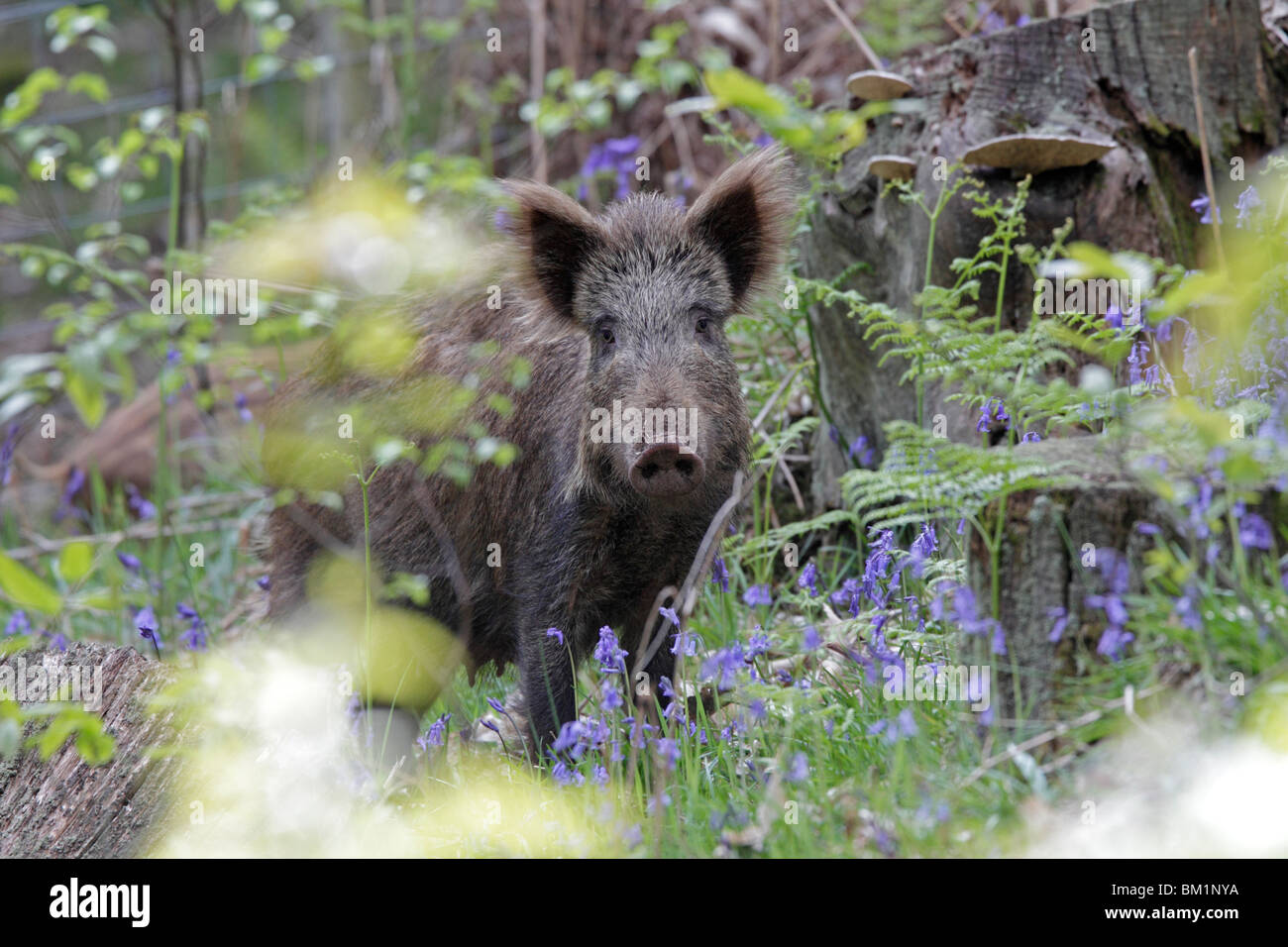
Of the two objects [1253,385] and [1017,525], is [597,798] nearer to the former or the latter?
[1017,525]

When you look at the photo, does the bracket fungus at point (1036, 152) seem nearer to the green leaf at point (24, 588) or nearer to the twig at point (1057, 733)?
the twig at point (1057, 733)

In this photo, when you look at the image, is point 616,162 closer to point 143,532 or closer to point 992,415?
point 143,532

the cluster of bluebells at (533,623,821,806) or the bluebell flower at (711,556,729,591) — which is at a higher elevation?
the bluebell flower at (711,556,729,591)

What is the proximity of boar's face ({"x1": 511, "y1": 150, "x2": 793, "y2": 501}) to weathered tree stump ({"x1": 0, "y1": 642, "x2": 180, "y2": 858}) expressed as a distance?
56.5 inches

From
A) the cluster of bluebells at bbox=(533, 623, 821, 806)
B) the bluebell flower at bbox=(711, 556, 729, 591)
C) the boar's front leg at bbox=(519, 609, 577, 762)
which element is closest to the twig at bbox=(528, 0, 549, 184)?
the bluebell flower at bbox=(711, 556, 729, 591)

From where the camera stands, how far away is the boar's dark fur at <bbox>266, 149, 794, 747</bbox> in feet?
13.2

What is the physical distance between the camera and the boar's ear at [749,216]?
13.6 ft

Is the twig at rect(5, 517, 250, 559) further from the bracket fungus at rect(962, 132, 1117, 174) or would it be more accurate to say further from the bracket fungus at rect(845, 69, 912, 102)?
the bracket fungus at rect(962, 132, 1117, 174)

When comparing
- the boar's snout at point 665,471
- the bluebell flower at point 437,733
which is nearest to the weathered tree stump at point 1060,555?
the boar's snout at point 665,471

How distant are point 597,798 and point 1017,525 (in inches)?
46.0

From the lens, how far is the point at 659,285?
406cm

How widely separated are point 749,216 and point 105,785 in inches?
101

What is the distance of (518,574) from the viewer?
13.9 ft

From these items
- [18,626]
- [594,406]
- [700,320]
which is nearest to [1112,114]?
[700,320]
